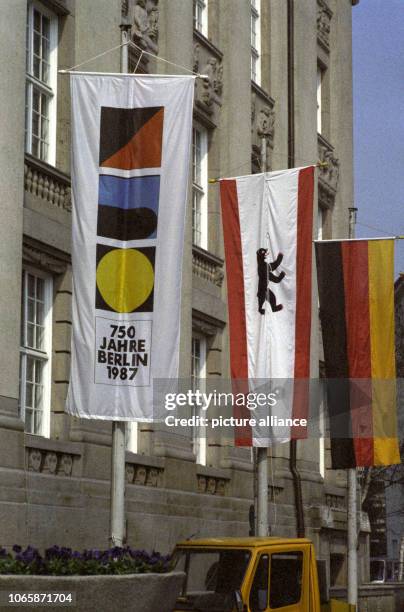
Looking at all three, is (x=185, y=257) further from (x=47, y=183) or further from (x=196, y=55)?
(x=47, y=183)

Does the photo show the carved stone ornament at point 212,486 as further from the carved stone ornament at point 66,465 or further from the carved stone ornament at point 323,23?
the carved stone ornament at point 323,23

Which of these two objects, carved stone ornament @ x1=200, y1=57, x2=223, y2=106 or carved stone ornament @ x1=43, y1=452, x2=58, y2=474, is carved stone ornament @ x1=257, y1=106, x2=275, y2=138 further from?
carved stone ornament @ x1=43, y1=452, x2=58, y2=474

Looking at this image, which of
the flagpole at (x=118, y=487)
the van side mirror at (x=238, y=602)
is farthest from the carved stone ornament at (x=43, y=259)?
the van side mirror at (x=238, y=602)

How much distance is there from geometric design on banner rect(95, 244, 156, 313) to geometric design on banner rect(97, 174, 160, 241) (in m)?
0.35

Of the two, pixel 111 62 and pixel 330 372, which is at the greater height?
pixel 111 62

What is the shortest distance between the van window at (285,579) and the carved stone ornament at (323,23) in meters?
24.9

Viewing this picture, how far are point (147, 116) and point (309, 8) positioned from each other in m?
21.5

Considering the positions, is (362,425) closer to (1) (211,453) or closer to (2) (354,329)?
(2) (354,329)

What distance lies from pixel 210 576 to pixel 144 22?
529 inches

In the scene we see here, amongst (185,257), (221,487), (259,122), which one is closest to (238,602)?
(185,257)

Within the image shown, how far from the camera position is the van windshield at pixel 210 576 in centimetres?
1532

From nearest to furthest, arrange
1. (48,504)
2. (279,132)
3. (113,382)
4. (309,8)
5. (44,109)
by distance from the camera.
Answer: (113,382)
(48,504)
(44,109)
(279,132)
(309,8)

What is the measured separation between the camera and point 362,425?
25.0 meters

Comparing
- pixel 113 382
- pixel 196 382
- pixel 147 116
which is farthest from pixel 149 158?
pixel 196 382
